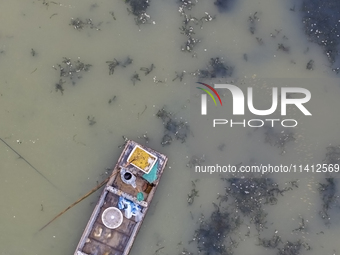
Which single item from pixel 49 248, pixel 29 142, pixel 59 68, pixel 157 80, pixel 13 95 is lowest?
pixel 49 248

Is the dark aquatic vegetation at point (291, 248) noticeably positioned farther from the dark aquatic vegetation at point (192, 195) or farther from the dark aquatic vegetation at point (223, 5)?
the dark aquatic vegetation at point (223, 5)

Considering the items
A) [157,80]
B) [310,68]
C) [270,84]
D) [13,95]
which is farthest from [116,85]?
[310,68]

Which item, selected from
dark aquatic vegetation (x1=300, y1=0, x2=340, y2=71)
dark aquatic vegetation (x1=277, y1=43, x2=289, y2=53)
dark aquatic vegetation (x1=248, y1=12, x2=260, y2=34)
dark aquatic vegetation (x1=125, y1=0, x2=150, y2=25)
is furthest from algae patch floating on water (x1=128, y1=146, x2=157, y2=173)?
dark aquatic vegetation (x1=300, y1=0, x2=340, y2=71)

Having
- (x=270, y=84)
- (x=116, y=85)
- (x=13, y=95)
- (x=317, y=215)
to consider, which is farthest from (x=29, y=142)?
(x=317, y=215)

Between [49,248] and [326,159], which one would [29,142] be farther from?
[326,159]

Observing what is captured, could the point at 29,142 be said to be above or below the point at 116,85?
below
